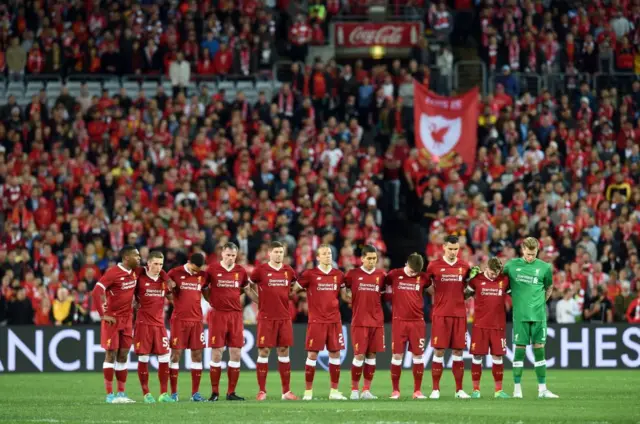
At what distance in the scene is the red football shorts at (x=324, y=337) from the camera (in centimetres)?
2134

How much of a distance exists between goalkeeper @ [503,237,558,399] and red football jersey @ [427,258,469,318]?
0.75m

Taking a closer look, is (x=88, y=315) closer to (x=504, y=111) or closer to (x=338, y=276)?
(x=338, y=276)

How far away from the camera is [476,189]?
3319cm

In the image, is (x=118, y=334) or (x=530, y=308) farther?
(x=530, y=308)

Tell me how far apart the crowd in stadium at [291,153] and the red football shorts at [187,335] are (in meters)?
8.16

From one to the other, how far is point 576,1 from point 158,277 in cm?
2306

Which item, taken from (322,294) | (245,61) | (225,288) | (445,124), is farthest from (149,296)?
(245,61)

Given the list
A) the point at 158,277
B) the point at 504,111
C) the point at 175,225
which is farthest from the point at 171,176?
the point at 158,277

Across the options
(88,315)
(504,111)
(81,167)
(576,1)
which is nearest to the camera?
(88,315)

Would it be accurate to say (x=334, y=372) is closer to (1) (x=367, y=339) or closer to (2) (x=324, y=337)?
(2) (x=324, y=337)

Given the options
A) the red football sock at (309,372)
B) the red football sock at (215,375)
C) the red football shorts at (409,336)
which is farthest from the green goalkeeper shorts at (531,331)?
the red football sock at (215,375)

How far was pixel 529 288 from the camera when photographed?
70.0 feet

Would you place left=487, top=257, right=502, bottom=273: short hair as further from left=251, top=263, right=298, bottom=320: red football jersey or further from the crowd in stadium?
→ the crowd in stadium

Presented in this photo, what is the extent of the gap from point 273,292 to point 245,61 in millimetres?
18023
